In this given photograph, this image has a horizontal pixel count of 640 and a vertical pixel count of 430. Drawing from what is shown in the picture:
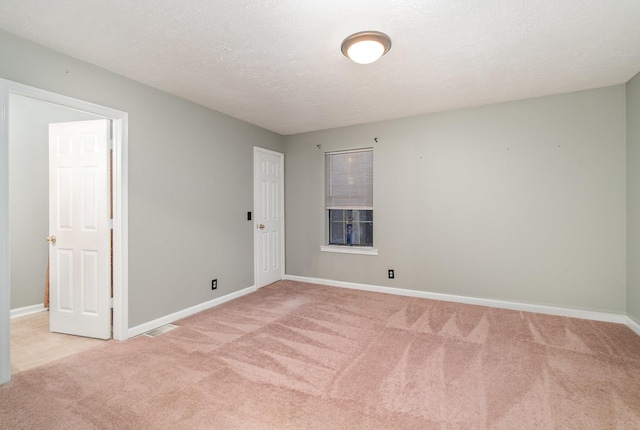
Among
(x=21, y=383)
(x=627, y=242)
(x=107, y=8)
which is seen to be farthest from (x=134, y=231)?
(x=627, y=242)

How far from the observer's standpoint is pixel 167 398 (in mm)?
2027

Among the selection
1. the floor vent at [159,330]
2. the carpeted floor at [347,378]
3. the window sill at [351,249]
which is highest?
the window sill at [351,249]

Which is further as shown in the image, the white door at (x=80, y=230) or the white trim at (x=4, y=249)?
the white door at (x=80, y=230)

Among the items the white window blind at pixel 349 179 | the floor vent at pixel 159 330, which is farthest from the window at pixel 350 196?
the floor vent at pixel 159 330

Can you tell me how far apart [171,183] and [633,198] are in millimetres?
4931

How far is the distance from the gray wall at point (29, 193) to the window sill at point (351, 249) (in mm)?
3612

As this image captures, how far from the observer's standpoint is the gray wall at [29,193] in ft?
11.9

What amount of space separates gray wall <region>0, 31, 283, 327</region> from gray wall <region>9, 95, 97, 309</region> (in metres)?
1.14

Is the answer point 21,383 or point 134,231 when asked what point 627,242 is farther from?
point 21,383

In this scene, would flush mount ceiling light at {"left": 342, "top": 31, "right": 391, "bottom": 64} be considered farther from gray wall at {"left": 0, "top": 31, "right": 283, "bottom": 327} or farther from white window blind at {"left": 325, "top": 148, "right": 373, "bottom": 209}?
white window blind at {"left": 325, "top": 148, "right": 373, "bottom": 209}

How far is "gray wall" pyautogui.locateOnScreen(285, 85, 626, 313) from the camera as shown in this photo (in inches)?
131

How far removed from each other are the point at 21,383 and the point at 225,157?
2942 mm

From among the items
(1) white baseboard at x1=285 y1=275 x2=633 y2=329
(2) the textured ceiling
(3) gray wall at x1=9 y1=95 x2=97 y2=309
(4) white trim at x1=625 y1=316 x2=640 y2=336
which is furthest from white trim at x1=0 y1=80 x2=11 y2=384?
(4) white trim at x1=625 y1=316 x2=640 y2=336

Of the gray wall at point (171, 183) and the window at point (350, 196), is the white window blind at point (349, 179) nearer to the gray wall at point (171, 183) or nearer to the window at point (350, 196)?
the window at point (350, 196)
